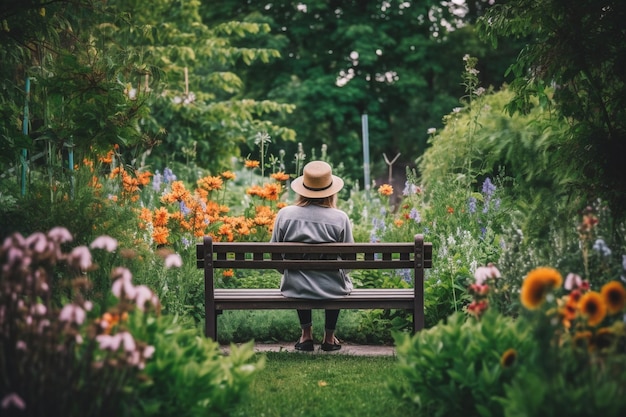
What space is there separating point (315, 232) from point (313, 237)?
0.21 feet

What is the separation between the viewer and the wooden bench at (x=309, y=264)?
557 centimetres

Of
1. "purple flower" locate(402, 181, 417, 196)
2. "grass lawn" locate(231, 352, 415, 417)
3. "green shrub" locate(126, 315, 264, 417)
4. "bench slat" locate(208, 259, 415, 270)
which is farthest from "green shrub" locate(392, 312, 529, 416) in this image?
"purple flower" locate(402, 181, 417, 196)

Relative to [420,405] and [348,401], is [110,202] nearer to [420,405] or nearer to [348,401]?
[348,401]

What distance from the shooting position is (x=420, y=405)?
13.5ft

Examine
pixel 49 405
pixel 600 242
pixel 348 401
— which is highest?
pixel 600 242

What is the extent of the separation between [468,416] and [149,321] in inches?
64.5

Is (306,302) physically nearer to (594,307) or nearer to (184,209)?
(184,209)

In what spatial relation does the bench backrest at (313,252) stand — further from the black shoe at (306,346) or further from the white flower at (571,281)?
the white flower at (571,281)

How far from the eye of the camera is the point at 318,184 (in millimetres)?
6117

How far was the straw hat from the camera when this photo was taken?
6.09 meters

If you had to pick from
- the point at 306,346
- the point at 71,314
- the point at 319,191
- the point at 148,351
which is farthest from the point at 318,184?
the point at 71,314

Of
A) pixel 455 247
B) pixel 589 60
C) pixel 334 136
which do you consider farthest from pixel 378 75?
pixel 589 60

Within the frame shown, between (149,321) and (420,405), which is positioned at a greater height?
(149,321)

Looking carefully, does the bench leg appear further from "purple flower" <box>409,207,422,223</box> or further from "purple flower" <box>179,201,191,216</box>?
"purple flower" <box>409,207,422,223</box>
